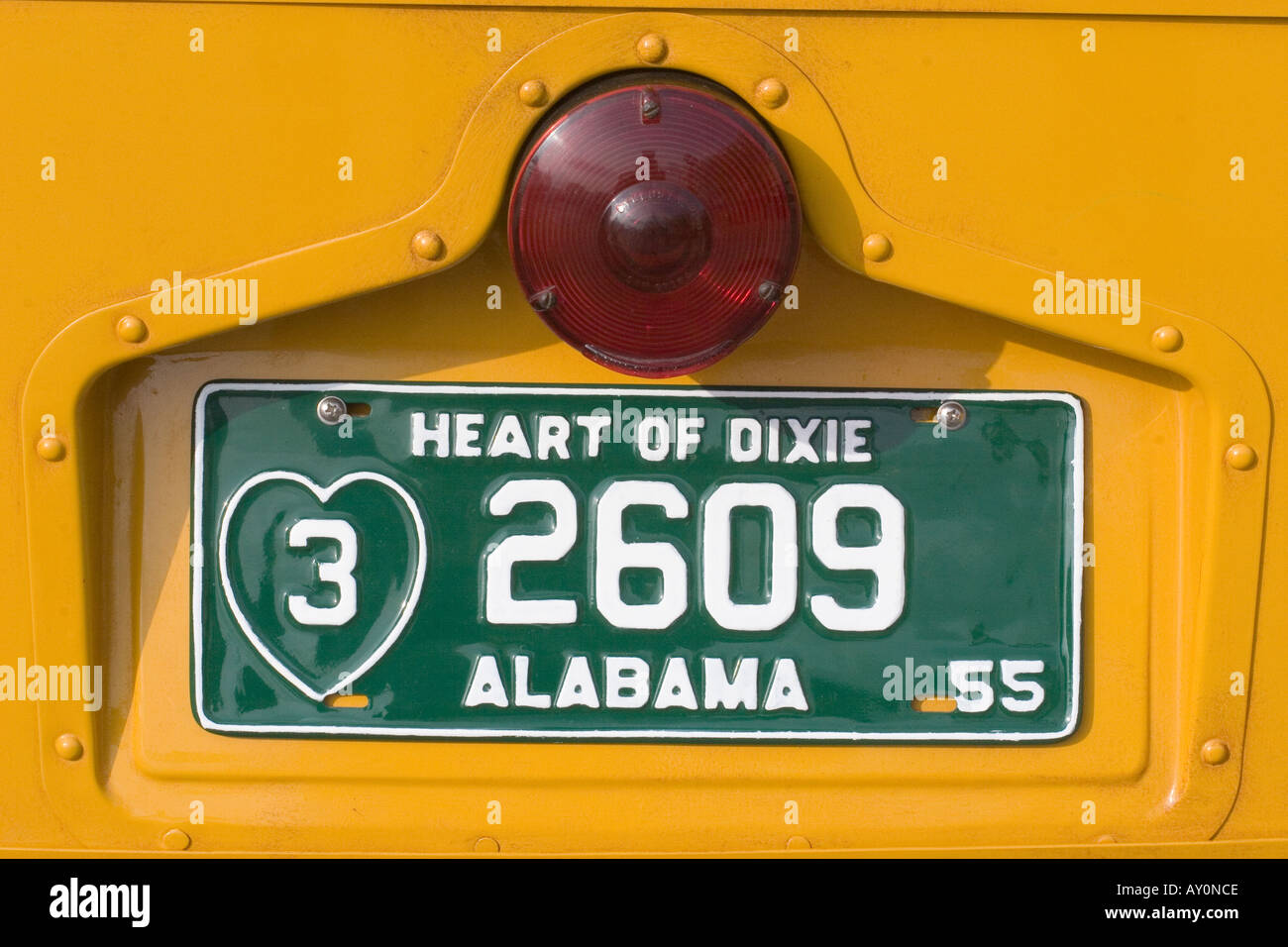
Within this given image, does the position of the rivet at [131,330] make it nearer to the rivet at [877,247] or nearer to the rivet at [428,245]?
the rivet at [428,245]

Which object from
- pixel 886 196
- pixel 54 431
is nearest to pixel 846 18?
pixel 886 196

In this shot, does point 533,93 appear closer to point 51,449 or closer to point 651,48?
point 651,48

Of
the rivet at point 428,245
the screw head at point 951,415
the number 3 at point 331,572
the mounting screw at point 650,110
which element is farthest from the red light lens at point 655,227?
the number 3 at point 331,572

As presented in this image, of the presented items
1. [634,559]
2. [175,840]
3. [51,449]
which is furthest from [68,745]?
[634,559]

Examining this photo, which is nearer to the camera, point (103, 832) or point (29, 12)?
point (29, 12)

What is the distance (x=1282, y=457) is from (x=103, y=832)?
1497 millimetres

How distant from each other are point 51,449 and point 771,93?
94 centimetres

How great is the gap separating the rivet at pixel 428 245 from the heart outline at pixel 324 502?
274 millimetres

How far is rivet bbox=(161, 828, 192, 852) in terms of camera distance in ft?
4.90

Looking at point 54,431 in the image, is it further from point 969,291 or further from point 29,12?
point 969,291

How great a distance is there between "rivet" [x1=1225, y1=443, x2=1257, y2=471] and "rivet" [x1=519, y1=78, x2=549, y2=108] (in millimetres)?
908

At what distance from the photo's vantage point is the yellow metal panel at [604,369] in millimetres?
1403

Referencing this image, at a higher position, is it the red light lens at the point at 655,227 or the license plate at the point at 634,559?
the red light lens at the point at 655,227

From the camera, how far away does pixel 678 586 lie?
1.47 meters
